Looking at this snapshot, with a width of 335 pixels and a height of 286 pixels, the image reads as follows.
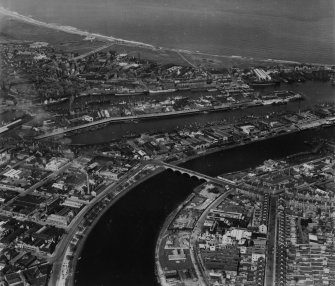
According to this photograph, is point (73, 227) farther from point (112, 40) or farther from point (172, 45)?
point (112, 40)

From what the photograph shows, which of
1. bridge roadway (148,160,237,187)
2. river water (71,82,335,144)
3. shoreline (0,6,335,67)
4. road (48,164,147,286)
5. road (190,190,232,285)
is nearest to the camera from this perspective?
road (190,190,232,285)

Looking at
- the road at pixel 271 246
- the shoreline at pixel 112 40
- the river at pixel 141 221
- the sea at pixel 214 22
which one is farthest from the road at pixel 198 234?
the sea at pixel 214 22

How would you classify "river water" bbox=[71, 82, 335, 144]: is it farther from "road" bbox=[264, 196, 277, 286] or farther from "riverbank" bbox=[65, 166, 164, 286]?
"road" bbox=[264, 196, 277, 286]

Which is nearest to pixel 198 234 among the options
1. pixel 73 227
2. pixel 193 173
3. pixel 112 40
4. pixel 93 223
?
pixel 93 223

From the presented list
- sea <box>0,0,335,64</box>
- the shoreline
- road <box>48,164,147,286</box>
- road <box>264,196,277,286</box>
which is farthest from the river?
sea <box>0,0,335,64</box>

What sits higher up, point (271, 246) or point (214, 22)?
point (214, 22)

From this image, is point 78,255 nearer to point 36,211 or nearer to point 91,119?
point 36,211
